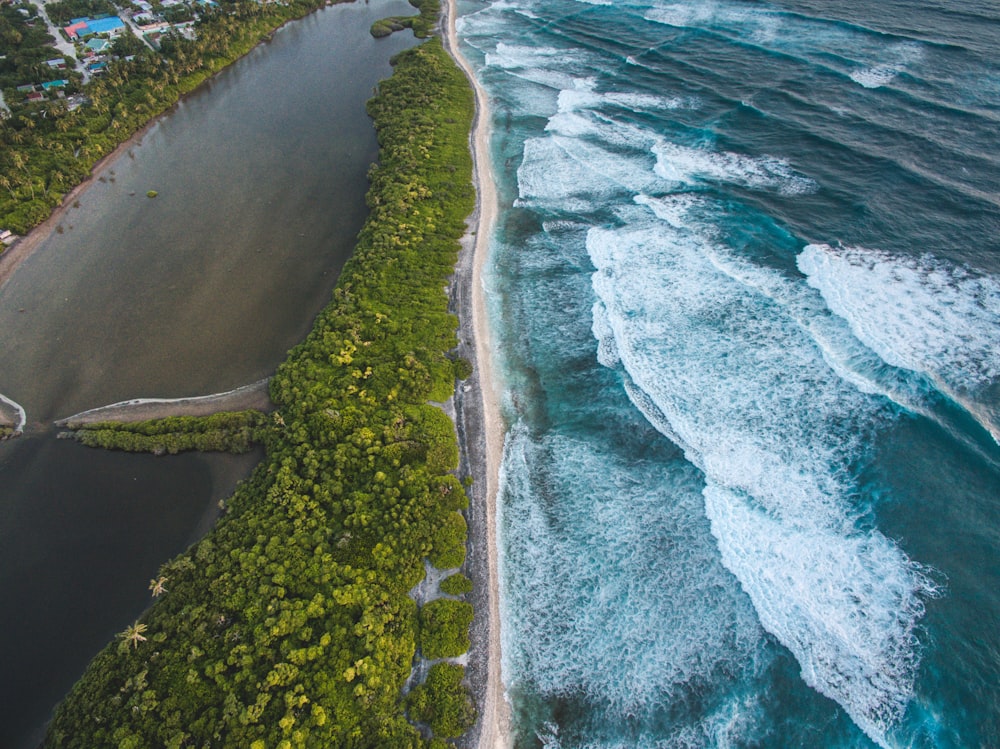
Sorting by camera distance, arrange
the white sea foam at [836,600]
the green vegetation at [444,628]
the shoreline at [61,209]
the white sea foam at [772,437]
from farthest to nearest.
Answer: the shoreline at [61,209] → the green vegetation at [444,628] → the white sea foam at [772,437] → the white sea foam at [836,600]

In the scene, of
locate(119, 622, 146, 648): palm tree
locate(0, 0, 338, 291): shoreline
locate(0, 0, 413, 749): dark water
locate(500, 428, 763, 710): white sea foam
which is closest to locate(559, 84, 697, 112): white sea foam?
locate(0, 0, 413, 749): dark water

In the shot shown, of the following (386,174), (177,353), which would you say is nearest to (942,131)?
(386,174)

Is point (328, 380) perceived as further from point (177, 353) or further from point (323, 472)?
point (177, 353)

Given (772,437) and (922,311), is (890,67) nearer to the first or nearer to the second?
(922,311)

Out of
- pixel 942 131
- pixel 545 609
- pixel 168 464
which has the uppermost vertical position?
pixel 942 131

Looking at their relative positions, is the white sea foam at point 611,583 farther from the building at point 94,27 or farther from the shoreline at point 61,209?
the building at point 94,27

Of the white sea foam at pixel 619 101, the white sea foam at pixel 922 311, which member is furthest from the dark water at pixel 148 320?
the white sea foam at pixel 922 311
